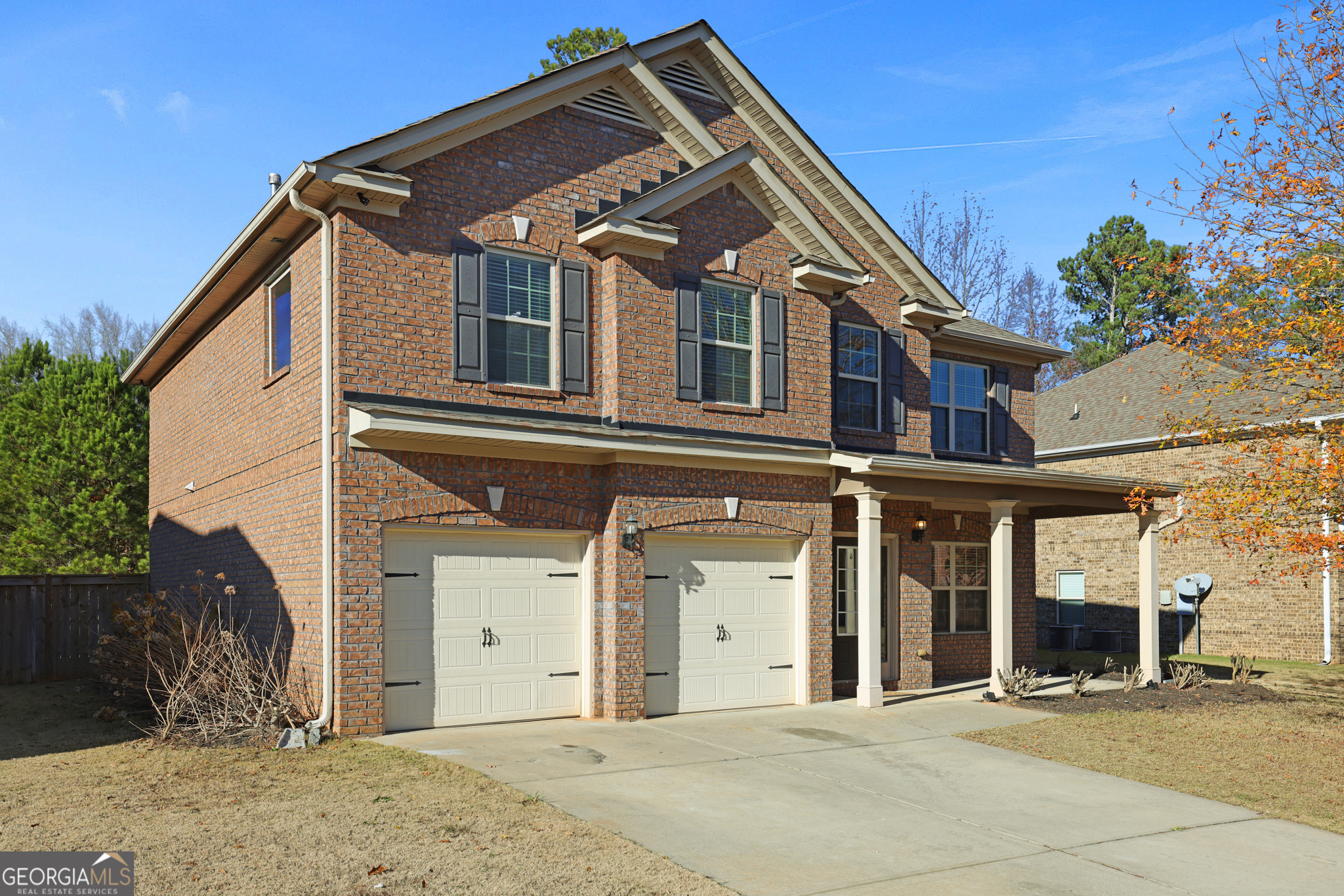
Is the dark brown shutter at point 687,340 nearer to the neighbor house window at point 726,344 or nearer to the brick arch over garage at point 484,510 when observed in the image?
the neighbor house window at point 726,344

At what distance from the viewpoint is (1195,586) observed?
23.0m

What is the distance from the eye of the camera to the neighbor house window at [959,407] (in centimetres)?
1770

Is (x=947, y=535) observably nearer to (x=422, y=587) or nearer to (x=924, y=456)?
(x=924, y=456)

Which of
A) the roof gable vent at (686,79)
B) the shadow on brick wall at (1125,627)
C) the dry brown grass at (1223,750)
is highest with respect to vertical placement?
the roof gable vent at (686,79)

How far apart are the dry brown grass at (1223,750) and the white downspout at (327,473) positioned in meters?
7.20

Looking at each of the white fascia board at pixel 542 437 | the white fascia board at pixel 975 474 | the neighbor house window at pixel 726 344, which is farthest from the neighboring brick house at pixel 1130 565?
the white fascia board at pixel 542 437

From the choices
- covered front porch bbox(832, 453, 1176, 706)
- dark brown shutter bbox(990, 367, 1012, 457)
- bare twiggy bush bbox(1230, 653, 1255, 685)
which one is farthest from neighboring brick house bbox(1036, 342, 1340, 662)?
covered front porch bbox(832, 453, 1176, 706)

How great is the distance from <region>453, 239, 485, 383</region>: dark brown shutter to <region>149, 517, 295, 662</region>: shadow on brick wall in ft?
11.8

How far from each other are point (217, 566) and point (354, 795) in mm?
8269

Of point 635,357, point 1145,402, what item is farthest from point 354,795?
point 1145,402

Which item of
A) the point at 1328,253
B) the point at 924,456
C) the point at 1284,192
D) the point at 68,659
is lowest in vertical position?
the point at 68,659

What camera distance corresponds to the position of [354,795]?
833cm

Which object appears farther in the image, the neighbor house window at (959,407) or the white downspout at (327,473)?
the neighbor house window at (959,407)

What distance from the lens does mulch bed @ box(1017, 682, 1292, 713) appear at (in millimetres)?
14039
